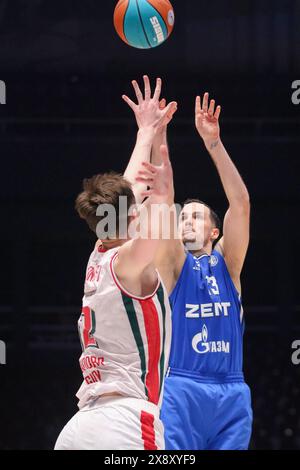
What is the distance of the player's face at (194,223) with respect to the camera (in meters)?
5.15

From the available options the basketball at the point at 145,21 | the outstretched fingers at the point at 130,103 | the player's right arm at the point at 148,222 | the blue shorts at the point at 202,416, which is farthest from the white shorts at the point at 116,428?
the basketball at the point at 145,21

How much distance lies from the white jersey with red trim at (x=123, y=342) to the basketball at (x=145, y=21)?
95.2 inches

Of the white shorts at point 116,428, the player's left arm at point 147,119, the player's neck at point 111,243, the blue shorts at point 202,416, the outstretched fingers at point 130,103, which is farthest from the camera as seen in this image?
the blue shorts at point 202,416

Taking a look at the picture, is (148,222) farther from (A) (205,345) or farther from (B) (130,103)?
(A) (205,345)

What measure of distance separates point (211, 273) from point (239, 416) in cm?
79

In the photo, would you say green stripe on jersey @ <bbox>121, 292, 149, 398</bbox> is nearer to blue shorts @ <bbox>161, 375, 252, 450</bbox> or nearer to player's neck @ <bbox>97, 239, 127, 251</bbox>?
player's neck @ <bbox>97, 239, 127, 251</bbox>

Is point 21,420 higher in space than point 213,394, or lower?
lower

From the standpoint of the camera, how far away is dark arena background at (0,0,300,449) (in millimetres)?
10906

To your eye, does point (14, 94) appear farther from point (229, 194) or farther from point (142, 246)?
point (142, 246)

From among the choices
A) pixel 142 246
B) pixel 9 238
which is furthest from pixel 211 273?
pixel 9 238

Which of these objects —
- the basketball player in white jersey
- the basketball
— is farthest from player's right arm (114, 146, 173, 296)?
the basketball

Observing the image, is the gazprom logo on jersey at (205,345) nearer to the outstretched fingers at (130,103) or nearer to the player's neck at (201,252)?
the player's neck at (201,252)

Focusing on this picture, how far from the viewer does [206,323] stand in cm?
491
